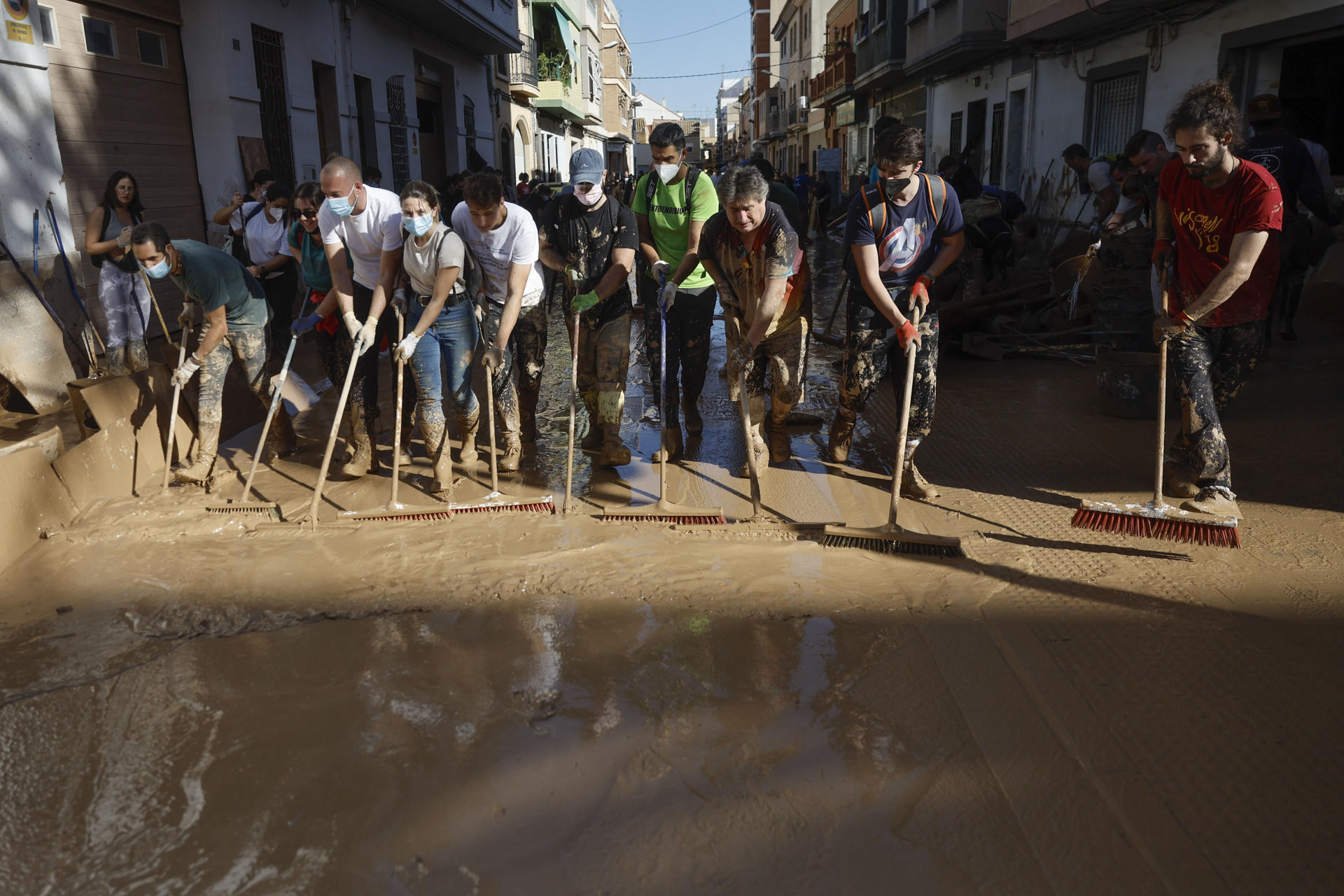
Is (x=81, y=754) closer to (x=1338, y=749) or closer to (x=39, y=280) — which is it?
(x=1338, y=749)

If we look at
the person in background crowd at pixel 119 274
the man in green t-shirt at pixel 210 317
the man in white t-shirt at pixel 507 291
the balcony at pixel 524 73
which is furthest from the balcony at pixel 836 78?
the man in green t-shirt at pixel 210 317

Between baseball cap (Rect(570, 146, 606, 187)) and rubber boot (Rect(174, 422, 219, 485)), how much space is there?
2.37 m

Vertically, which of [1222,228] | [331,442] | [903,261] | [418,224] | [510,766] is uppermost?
[418,224]

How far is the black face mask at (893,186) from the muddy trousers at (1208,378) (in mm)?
1371

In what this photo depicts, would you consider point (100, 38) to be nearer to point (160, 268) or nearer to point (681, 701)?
point (160, 268)

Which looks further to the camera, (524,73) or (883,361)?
(524,73)

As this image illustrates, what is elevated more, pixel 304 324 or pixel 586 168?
pixel 586 168

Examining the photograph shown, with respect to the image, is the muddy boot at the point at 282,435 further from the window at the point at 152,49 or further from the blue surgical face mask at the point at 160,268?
the window at the point at 152,49

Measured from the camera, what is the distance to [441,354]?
4.88 meters

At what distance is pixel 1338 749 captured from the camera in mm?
2484

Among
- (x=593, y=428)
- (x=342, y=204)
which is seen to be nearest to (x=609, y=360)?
(x=593, y=428)

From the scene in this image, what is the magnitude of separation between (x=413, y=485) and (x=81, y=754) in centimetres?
245

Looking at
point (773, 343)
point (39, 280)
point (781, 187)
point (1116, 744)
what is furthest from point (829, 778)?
point (39, 280)

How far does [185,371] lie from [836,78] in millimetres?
27986
